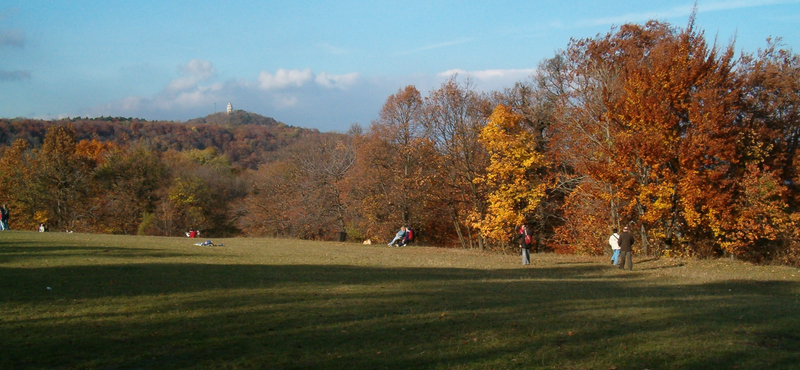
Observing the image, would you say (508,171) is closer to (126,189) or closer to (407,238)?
(407,238)

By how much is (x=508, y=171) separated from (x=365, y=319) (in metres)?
26.8

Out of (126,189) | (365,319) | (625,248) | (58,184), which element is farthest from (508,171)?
(126,189)

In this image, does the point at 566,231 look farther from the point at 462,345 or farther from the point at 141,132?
the point at 141,132

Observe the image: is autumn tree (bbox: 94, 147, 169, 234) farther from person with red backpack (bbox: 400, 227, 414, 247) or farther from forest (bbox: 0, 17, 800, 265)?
person with red backpack (bbox: 400, 227, 414, 247)

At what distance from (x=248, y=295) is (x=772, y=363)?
968 cm

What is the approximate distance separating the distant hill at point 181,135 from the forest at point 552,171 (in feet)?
132

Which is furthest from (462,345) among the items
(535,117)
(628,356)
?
(535,117)

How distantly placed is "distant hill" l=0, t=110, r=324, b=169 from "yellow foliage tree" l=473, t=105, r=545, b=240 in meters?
74.5

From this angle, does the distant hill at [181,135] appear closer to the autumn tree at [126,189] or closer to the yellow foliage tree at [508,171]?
the autumn tree at [126,189]

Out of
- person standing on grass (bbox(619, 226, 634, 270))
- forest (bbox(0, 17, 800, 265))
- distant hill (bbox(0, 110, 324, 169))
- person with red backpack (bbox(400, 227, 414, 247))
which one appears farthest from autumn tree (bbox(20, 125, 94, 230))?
person standing on grass (bbox(619, 226, 634, 270))

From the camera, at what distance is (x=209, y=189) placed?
7788cm

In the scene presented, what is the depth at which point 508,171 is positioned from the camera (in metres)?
35.8

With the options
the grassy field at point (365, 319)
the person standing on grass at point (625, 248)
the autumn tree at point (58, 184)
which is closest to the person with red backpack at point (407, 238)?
the person standing on grass at point (625, 248)

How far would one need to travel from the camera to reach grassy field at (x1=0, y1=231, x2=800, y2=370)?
25.6 ft
